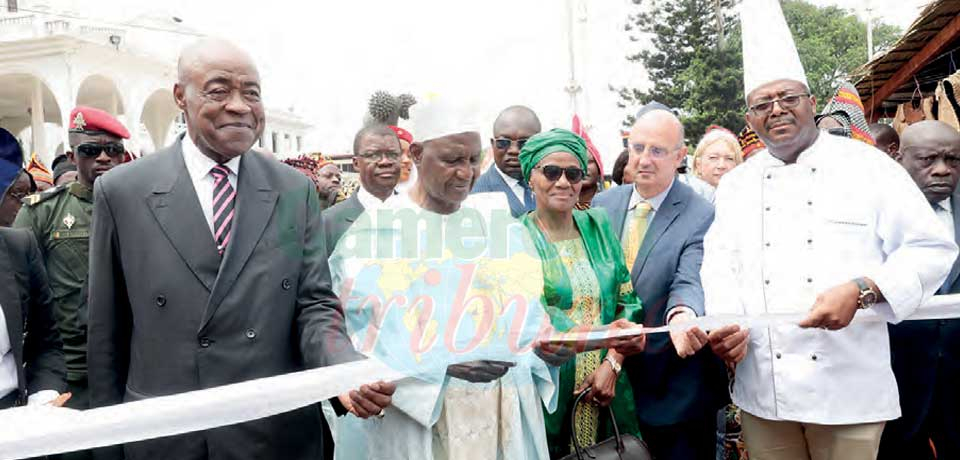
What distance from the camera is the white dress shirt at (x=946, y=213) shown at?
376cm

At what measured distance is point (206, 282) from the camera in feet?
7.57

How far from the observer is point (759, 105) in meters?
3.13

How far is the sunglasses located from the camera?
3.96 meters

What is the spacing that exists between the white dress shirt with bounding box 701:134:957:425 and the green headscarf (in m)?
0.76

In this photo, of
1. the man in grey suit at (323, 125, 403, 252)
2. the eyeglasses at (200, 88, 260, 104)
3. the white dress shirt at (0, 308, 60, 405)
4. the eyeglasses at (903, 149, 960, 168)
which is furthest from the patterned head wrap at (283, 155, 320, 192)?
the eyeglasses at (903, 149, 960, 168)

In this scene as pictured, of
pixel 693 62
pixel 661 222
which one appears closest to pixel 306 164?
pixel 661 222

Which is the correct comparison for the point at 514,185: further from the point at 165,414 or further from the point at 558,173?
the point at 165,414

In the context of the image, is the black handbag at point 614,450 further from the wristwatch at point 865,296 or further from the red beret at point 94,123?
the red beret at point 94,123

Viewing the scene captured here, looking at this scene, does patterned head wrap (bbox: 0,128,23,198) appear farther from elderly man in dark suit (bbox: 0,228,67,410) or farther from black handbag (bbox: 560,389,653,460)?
black handbag (bbox: 560,389,653,460)

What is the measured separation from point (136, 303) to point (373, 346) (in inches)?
31.2

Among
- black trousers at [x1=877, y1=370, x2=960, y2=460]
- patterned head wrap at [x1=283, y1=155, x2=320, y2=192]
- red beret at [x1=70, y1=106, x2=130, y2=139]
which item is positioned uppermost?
patterned head wrap at [x1=283, y1=155, x2=320, y2=192]

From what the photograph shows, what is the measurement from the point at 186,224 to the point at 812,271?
2.36m

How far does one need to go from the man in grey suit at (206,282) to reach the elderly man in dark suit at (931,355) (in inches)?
109

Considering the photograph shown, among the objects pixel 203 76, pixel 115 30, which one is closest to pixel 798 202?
pixel 203 76
